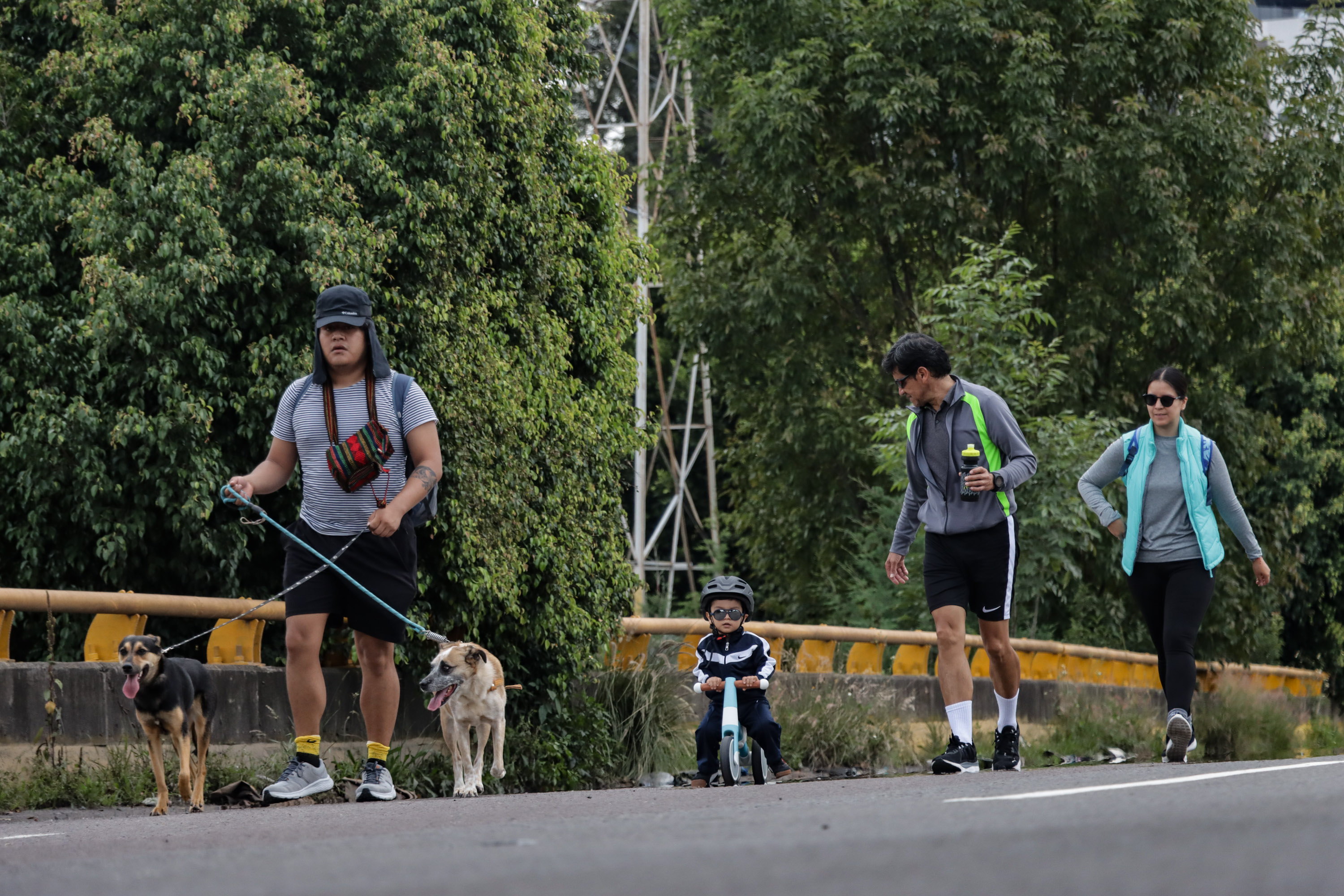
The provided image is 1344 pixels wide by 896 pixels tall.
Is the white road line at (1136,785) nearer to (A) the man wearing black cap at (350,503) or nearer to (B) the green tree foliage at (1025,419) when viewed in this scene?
(A) the man wearing black cap at (350,503)

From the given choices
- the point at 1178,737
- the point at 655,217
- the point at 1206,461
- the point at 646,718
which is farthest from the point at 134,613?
the point at 655,217

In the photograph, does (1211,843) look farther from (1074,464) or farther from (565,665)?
(1074,464)

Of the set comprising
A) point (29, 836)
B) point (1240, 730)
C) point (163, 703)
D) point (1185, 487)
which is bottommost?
point (1240, 730)

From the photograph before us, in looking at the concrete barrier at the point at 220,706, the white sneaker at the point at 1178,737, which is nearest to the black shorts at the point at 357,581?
the concrete barrier at the point at 220,706

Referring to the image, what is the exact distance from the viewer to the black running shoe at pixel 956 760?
870 centimetres

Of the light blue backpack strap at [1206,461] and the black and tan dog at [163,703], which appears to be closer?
the black and tan dog at [163,703]

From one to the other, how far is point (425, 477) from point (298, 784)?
142 cm

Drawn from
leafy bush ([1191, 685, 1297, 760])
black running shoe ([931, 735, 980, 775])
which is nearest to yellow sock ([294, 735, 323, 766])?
black running shoe ([931, 735, 980, 775])

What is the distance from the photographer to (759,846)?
14.3ft

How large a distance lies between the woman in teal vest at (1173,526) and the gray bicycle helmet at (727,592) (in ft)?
6.89

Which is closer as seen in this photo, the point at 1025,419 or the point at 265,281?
the point at 265,281

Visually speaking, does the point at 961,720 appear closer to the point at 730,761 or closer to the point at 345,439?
the point at 730,761

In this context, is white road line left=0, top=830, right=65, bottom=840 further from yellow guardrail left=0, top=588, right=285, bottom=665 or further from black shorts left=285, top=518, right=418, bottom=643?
yellow guardrail left=0, top=588, right=285, bottom=665

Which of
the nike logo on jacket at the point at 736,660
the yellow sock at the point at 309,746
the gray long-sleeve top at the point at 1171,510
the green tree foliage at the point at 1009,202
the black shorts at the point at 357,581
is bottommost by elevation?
the yellow sock at the point at 309,746
